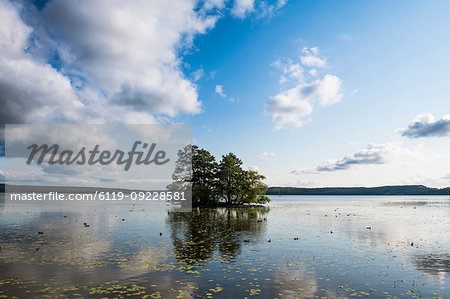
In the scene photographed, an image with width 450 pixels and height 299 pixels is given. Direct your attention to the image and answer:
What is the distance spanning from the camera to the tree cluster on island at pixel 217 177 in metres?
96.8

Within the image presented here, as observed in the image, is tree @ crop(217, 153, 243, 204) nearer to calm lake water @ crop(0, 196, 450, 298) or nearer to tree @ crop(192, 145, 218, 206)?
tree @ crop(192, 145, 218, 206)

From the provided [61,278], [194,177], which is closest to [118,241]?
[61,278]

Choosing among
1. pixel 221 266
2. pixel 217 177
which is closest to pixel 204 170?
pixel 217 177

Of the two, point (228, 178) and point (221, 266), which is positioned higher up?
point (228, 178)

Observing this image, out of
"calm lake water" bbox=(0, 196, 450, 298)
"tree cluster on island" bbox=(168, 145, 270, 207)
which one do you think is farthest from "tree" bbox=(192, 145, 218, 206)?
"calm lake water" bbox=(0, 196, 450, 298)

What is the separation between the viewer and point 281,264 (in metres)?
21.6

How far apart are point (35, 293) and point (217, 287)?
32.4 ft

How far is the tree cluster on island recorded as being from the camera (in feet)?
317

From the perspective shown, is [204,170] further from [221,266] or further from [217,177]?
[221,266]

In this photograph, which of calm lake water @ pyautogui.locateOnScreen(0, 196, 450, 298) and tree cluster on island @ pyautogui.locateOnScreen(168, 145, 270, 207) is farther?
tree cluster on island @ pyautogui.locateOnScreen(168, 145, 270, 207)

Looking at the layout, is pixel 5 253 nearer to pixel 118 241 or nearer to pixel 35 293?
pixel 118 241

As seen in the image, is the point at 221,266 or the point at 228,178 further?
the point at 228,178

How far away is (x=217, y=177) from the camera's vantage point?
99562 millimetres

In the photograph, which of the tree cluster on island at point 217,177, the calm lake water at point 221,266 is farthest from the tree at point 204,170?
the calm lake water at point 221,266
